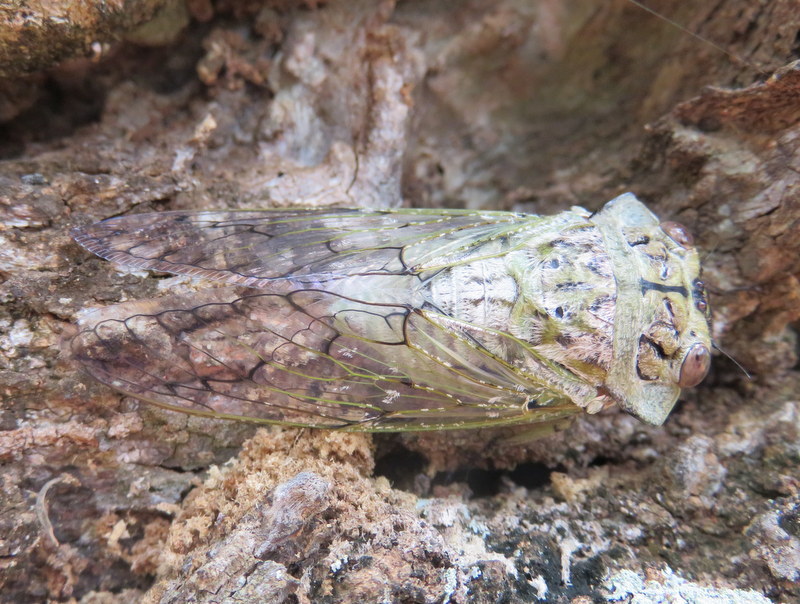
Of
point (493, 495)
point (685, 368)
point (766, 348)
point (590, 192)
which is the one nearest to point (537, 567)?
point (493, 495)

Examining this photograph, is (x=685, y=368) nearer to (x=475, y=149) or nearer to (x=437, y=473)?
(x=437, y=473)

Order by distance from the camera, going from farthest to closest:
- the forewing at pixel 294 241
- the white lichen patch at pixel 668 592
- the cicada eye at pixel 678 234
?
the cicada eye at pixel 678 234 → the forewing at pixel 294 241 → the white lichen patch at pixel 668 592

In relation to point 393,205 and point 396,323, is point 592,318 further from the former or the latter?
point 393,205

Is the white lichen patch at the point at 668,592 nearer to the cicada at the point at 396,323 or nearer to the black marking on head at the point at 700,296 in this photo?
the cicada at the point at 396,323

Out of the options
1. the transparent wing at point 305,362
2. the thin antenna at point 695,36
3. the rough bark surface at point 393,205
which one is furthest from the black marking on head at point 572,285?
the thin antenna at point 695,36

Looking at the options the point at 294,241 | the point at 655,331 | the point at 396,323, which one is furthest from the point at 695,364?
the point at 294,241

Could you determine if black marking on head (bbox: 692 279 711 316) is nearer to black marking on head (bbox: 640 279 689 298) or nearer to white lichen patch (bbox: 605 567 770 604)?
black marking on head (bbox: 640 279 689 298)
